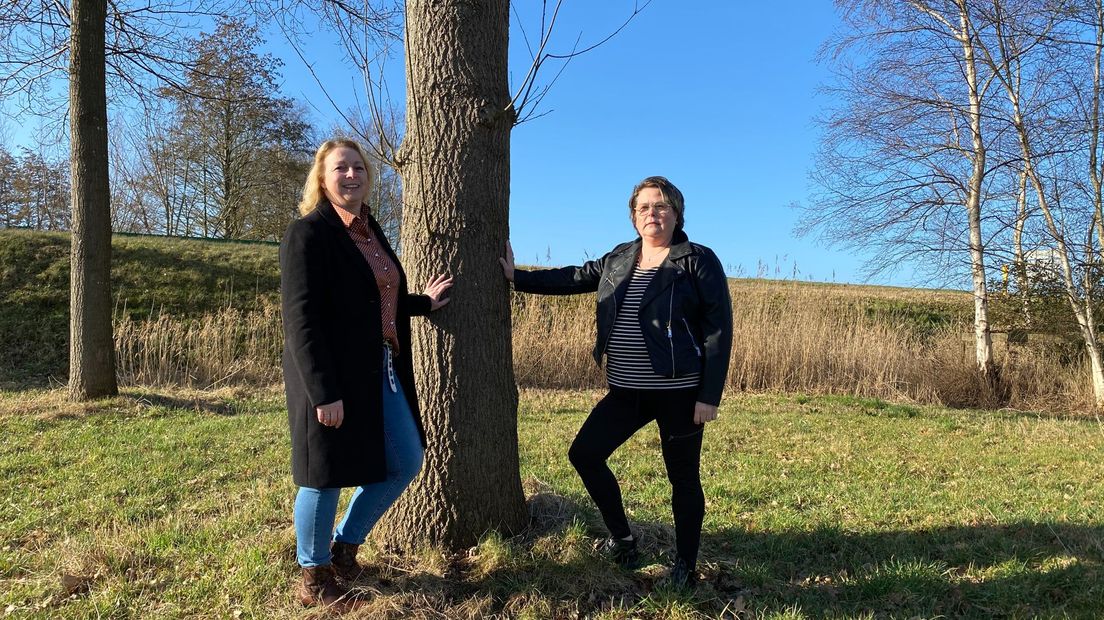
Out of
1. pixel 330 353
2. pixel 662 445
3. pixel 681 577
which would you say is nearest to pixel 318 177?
pixel 330 353

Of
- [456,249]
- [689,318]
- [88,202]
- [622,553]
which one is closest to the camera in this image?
[689,318]

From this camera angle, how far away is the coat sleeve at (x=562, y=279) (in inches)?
127

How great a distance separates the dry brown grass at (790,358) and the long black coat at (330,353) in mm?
7385

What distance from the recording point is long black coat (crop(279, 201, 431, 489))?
223 cm

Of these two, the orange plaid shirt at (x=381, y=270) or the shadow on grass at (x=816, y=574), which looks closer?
the orange plaid shirt at (x=381, y=270)

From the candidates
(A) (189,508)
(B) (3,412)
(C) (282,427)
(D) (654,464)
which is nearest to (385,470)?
(A) (189,508)

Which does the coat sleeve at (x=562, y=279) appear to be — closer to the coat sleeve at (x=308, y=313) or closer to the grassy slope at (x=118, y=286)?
the coat sleeve at (x=308, y=313)

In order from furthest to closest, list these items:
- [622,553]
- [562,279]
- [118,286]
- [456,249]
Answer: [118,286] → [562,279] → [622,553] → [456,249]

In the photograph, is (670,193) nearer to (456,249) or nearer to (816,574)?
(456,249)

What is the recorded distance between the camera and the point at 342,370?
2320 millimetres

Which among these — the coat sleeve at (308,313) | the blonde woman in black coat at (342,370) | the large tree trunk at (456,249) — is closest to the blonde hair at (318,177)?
Result: the blonde woman in black coat at (342,370)

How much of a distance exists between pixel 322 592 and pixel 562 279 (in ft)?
5.78

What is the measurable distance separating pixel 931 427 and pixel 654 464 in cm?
378

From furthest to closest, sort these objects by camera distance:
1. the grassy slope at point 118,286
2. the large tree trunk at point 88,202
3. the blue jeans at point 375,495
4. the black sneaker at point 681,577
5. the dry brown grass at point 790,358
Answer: the grassy slope at point 118,286 → the dry brown grass at point 790,358 → the large tree trunk at point 88,202 → the black sneaker at point 681,577 → the blue jeans at point 375,495
